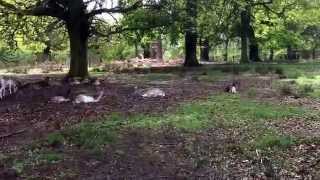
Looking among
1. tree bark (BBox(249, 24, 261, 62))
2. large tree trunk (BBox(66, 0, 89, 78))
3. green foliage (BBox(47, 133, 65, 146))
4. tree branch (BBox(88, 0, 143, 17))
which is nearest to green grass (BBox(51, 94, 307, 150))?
green foliage (BBox(47, 133, 65, 146))

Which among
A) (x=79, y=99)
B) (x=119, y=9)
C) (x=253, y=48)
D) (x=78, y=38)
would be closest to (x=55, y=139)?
(x=79, y=99)

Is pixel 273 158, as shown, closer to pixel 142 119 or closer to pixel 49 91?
pixel 142 119

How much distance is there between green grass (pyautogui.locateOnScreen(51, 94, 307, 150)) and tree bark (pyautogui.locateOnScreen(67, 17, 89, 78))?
8847 mm

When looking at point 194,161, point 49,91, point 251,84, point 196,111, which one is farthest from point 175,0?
point 194,161

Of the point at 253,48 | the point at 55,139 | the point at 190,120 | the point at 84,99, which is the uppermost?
the point at 253,48

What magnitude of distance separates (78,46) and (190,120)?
11.4 metres

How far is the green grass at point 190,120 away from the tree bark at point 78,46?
8847 millimetres

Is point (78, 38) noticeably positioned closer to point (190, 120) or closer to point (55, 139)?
point (190, 120)

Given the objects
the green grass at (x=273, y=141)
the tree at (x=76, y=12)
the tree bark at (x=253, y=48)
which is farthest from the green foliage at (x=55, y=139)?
the tree bark at (x=253, y=48)

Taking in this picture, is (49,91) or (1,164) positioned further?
(49,91)

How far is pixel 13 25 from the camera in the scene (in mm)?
23938

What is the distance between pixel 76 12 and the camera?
22.4 m

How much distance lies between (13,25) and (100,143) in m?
14.0

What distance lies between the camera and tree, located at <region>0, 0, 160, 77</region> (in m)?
21.8
